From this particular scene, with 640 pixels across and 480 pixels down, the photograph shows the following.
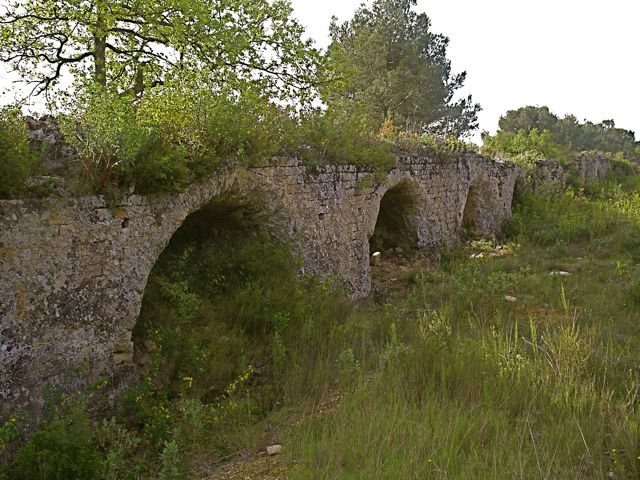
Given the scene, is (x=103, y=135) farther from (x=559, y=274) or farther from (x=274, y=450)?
(x=559, y=274)

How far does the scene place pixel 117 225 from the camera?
179 inches

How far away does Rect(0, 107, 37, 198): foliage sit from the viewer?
3.95 meters

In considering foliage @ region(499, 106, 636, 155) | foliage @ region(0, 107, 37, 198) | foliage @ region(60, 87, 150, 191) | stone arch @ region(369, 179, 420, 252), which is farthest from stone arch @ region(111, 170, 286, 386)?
foliage @ region(499, 106, 636, 155)

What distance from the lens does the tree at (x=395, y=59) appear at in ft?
74.6

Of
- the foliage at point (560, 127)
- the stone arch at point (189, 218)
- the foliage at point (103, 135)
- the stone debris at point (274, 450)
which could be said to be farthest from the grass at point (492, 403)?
the foliage at point (560, 127)

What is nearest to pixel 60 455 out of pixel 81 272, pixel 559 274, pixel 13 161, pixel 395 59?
pixel 81 272

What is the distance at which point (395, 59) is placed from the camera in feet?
77.0

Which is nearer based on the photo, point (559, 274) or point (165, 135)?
point (165, 135)

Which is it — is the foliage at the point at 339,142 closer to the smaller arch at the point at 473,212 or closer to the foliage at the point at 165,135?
the foliage at the point at 165,135

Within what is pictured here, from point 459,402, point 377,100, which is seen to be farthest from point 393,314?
point 377,100

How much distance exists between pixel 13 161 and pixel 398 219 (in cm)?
735

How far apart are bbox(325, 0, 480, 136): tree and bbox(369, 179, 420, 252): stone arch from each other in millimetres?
12451

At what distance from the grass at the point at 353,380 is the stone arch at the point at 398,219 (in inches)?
110

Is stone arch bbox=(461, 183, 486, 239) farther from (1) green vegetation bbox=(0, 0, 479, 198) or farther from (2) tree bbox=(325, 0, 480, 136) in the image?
(2) tree bbox=(325, 0, 480, 136)
